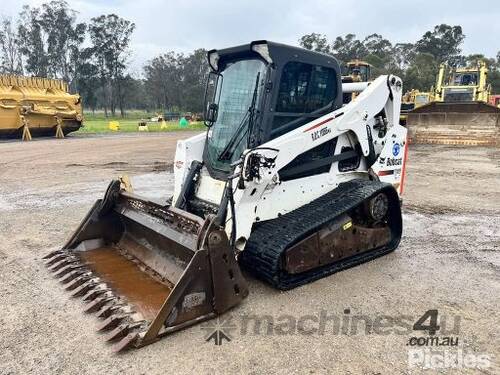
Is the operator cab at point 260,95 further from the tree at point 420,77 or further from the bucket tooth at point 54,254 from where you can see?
the tree at point 420,77

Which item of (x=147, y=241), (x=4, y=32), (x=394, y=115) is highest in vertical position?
(x=4, y=32)

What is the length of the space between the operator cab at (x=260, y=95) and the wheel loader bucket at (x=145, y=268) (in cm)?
94

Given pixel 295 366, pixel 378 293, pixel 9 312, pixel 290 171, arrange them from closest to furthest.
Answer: pixel 295 366, pixel 9 312, pixel 378 293, pixel 290 171

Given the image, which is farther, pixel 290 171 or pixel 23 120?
pixel 23 120

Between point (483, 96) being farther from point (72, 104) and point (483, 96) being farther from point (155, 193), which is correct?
point (72, 104)

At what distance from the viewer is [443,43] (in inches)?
2689

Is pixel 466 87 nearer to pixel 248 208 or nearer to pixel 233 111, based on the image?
pixel 233 111

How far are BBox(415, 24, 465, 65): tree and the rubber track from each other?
7108 cm

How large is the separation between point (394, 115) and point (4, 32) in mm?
63508

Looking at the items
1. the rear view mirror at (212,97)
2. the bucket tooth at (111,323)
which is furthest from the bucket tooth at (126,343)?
the rear view mirror at (212,97)

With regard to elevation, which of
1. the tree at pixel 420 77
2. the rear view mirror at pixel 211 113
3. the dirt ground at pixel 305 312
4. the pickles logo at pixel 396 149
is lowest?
the dirt ground at pixel 305 312

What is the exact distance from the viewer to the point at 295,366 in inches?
112

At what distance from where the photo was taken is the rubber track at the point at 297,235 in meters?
3.82

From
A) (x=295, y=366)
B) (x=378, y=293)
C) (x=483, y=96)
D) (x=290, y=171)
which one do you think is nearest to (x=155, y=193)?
(x=290, y=171)
